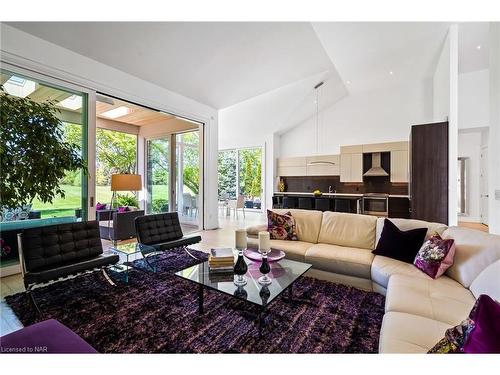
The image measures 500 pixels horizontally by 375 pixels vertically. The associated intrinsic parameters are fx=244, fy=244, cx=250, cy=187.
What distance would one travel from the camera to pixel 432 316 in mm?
1495

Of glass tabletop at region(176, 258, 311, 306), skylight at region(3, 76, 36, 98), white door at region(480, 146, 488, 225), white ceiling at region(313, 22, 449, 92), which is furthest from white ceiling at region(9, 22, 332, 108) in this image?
white door at region(480, 146, 488, 225)

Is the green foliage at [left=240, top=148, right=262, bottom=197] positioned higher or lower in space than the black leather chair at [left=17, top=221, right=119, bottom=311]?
higher

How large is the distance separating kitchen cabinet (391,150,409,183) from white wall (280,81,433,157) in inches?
29.0

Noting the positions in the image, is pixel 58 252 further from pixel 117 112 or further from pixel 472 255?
pixel 117 112

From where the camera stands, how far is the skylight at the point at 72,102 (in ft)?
11.4

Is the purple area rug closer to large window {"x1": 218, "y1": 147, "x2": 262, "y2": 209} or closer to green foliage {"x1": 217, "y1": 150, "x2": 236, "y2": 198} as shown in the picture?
large window {"x1": 218, "y1": 147, "x2": 262, "y2": 209}

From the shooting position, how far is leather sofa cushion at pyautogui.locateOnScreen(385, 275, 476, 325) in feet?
4.98

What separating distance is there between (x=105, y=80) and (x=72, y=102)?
0.61 m

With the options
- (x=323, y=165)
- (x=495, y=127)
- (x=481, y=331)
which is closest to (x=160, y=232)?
(x=481, y=331)

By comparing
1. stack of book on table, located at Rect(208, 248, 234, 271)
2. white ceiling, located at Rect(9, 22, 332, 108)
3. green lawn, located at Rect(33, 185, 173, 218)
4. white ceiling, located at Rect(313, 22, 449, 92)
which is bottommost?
stack of book on table, located at Rect(208, 248, 234, 271)

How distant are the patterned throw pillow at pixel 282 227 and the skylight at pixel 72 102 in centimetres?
331

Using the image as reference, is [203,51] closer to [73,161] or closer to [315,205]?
[73,161]

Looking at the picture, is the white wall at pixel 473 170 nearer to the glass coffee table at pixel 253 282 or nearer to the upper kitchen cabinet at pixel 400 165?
the upper kitchen cabinet at pixel 400 165

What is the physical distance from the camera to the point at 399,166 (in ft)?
20.7
